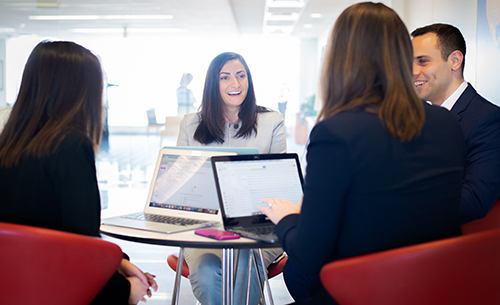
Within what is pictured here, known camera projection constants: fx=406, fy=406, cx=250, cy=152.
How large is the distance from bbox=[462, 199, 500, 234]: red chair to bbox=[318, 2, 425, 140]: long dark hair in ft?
3.30

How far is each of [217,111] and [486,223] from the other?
67.4 inches

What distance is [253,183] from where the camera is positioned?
5.38 ft

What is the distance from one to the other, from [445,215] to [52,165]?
4.10 feet

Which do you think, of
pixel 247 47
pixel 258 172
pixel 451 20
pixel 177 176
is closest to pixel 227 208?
pixel 258 172

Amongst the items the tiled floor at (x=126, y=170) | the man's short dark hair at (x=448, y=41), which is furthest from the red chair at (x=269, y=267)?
the tiled floor at (x=126, y=170)

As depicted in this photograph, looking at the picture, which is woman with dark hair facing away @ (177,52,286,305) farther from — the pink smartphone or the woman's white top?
the pink smartphone

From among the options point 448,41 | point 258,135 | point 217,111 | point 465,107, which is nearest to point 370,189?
point 465,107

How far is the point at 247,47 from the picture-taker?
26.1ft

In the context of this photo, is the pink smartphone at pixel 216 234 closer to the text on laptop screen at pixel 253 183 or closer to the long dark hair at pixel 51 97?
the text on laptop screen at pixel 253 183

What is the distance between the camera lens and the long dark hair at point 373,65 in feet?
3.94

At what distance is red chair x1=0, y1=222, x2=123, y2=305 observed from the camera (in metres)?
1.15

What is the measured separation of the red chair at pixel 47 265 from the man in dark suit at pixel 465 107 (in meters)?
1.57

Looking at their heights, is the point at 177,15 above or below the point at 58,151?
above

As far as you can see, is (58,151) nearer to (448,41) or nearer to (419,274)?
(419,274)
